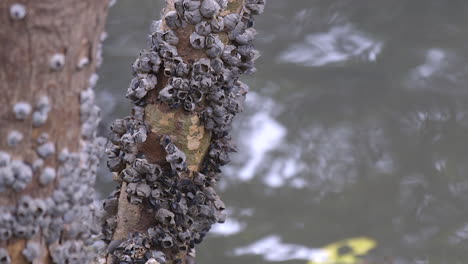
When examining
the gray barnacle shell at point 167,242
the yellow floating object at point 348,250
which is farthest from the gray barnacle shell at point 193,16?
the yellow floating object at point 348,250

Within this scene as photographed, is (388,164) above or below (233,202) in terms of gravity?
above

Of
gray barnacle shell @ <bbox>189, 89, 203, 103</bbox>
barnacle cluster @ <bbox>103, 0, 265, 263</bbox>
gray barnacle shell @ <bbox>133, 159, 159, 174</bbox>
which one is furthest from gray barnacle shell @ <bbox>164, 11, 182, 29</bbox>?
gray barnacle shell @ <bbox>133, 159, 159, 174</bbox>

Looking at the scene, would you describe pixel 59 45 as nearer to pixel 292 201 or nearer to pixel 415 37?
pixel 292 201

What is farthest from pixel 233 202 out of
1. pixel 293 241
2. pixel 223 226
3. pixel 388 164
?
pixel 388 164

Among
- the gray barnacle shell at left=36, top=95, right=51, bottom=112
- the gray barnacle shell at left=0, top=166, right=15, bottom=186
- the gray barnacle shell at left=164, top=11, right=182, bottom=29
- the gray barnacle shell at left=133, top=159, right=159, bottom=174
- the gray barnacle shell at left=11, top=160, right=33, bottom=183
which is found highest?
the gray barnacle shell at left=164, top=11, right=182, bottom=29

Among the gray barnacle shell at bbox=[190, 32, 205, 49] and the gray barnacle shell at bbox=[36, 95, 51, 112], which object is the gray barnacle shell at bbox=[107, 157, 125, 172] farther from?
the gray barnacle shell at bbox=[36, 95, 51, 112]
